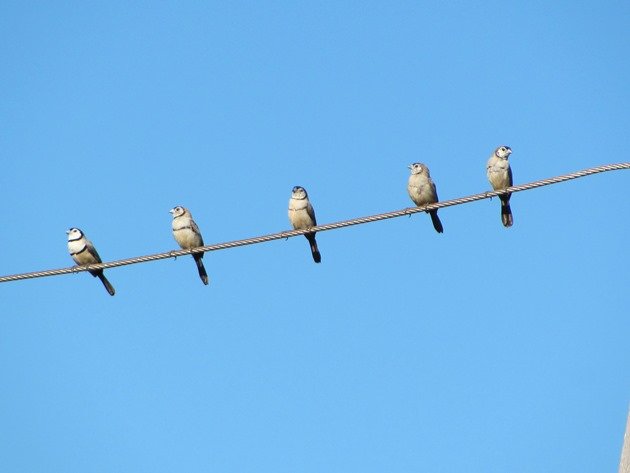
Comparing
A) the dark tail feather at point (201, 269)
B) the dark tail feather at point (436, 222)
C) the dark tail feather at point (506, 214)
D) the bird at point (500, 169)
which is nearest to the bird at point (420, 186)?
the dark tail feather at point (436, 222)

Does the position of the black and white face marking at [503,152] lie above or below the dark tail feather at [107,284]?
above

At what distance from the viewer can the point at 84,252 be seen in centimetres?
1560

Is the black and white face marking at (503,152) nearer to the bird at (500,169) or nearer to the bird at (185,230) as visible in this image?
the bird at (500,169)

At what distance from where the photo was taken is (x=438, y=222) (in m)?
15.2

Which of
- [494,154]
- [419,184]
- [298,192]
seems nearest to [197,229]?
[298,192]

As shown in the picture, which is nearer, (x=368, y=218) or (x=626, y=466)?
(x=626, y=466)

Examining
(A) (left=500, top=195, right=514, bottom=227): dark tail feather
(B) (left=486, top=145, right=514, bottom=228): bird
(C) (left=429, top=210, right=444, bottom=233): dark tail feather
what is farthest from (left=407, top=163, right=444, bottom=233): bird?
(A) (left=500, top=195, right=514, bottom=227): dark tail feather

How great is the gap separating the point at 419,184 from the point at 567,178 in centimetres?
443

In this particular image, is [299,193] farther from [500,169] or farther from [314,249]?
[500,169]

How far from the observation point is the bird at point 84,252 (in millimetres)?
15617

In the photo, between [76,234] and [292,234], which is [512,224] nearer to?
[292,234]

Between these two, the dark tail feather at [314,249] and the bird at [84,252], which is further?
the bird at [84,252]

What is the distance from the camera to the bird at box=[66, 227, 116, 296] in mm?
15617

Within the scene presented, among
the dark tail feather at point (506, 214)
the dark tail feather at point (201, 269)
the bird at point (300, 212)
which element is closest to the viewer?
the dark tail feather at point (506, 214)
